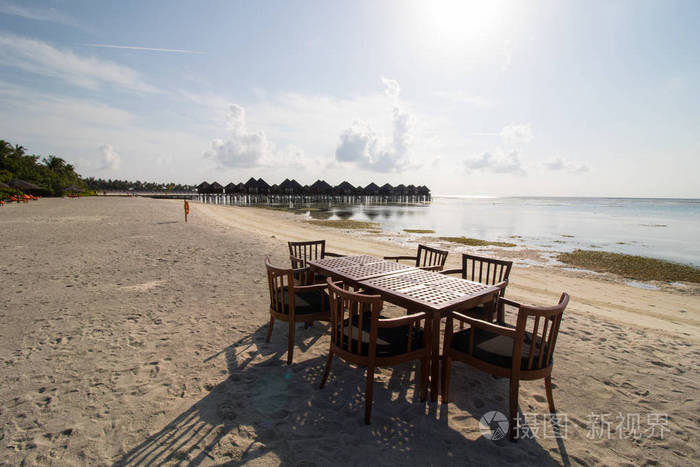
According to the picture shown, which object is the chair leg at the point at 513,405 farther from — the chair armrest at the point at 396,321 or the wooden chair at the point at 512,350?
the chair armrest at the point at 396,321

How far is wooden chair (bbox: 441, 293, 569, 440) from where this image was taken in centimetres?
212

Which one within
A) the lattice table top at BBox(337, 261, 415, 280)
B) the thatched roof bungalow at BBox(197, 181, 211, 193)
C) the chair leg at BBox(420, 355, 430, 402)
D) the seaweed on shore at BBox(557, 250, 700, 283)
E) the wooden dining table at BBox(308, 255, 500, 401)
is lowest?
the seaweed on shore at BBox(557, 250, 700, 283)

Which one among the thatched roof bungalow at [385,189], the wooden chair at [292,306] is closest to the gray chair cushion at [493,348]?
the wooden chair at [292,306]

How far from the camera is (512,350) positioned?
92.4 inches

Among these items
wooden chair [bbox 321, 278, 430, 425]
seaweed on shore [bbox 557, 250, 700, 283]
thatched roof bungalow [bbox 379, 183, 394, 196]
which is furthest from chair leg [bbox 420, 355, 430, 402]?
thatched roof bungalow [bbox 379, 183, 394, 196]

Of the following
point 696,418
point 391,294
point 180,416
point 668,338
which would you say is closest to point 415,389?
point 391,294

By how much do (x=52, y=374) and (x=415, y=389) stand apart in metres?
3.20

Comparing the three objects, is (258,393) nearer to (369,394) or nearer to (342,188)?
(369,394)

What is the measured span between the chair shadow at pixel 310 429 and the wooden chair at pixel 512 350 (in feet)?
1.09

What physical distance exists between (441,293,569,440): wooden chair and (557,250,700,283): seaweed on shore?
28.2 ft

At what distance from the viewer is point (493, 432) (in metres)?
2.26

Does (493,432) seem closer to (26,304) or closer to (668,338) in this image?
(668,338)

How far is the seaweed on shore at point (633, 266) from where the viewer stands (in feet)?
27.8

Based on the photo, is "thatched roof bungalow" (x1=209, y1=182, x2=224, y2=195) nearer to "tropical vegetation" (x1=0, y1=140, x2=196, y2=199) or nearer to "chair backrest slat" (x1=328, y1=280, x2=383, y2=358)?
"tropical vegetation" (x1=0, y1=140, x2=196, y2=199)
